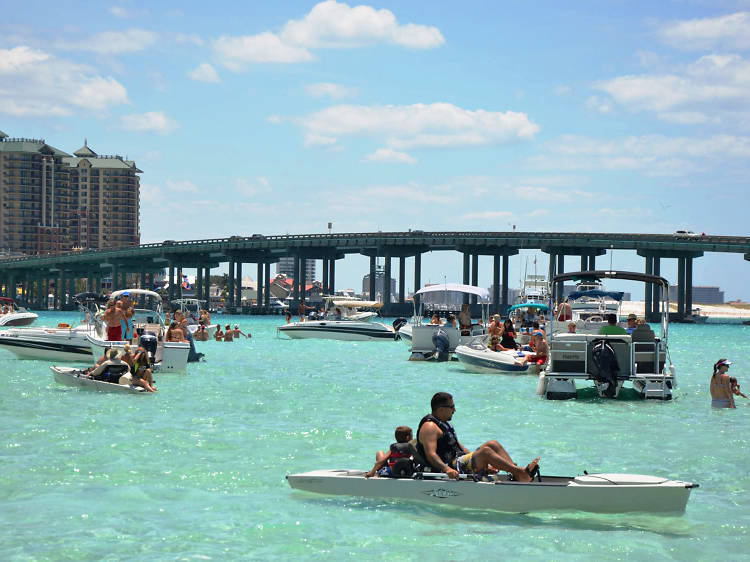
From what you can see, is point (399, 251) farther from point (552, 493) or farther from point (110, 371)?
point (552, 493)

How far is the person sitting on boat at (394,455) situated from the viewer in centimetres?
1208

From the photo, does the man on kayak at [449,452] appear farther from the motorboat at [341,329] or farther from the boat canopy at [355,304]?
the boat canopy at [355,304]

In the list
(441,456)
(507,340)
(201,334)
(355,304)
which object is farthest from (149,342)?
(355,304)

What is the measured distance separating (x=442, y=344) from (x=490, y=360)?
729cm

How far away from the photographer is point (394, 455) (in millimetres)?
12117

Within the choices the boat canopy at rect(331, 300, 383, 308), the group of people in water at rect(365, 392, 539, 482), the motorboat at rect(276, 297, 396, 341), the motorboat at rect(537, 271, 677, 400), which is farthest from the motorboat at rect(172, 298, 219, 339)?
the group of people in water at rect(365, 392, 539, 482)

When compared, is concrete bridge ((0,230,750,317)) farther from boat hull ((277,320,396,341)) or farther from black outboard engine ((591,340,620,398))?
black outboard engine ((591,340,620,398))

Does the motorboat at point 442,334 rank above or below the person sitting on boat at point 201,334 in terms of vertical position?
above

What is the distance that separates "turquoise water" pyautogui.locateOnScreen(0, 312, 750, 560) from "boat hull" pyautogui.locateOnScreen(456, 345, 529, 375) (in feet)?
4.60

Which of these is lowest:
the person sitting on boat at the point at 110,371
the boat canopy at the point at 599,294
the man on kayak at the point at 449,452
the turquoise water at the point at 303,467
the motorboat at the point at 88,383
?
the turquoise water at the point at 303,467

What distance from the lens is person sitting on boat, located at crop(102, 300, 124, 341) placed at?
28734mm

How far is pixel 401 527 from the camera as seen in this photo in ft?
37.5

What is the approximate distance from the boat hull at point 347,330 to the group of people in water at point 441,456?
46780 millimetres

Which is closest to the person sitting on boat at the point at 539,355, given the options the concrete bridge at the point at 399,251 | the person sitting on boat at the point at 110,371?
the person sitting on boat at the point at 110,371
